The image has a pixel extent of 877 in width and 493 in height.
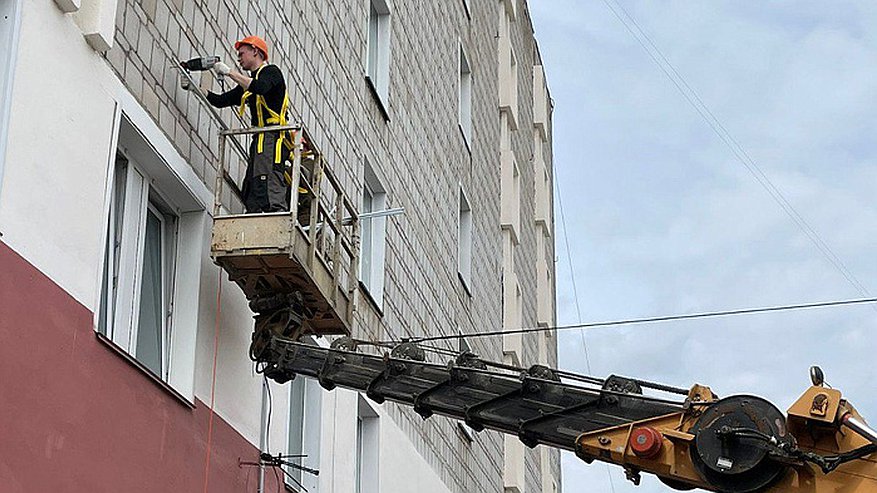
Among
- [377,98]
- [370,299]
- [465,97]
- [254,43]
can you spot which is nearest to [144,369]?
[254,43]

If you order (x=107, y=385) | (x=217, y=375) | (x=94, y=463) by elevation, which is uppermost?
(x=217, y=375)

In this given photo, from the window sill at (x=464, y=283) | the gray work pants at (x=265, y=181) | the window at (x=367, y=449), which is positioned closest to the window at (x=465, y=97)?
the window sill at (x=464, y=283)

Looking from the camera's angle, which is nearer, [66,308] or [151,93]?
[66,308]

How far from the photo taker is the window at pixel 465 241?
25703 mm

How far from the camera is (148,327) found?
37.3 ft

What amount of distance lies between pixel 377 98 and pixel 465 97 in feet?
28.0

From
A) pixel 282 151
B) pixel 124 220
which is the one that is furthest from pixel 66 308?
pixel 282 151

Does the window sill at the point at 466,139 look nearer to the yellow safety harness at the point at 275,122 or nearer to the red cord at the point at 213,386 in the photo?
the yellow safety harness at the point at 275,122

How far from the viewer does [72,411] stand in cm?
923

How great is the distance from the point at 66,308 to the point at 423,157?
1348 centimetres

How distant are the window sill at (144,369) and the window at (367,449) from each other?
6465 millimetres

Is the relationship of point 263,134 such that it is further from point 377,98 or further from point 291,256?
point 377,98

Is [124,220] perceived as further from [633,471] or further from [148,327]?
[633,471]

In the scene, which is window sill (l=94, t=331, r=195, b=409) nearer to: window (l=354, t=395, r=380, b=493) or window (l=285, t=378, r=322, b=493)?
window (l=285, t=378, r=322, b=493)
